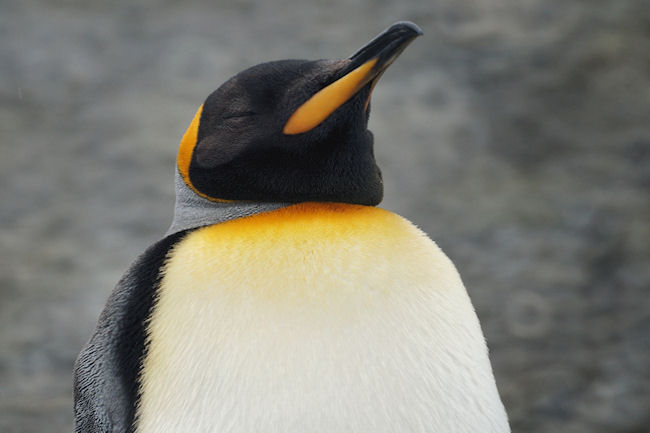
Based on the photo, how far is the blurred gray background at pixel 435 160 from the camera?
2900 millimetres

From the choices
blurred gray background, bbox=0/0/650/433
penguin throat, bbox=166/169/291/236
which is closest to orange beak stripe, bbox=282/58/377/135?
penguin throat, bbox=166/169/291/236

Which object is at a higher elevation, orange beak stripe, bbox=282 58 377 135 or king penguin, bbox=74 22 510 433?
orange beak stripe, bbox=282 58 377 135

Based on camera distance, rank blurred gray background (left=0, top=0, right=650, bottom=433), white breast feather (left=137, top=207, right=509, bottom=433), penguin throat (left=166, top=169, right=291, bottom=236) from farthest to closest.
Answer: blurred gray background (left=0, top=0, right=650, bottom=433)
penguin throat (left=166, top=169, right=291, bottom=236)
white breast feather (left=137, top=207, right=509, bottom=433)

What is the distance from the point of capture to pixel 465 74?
15.2 ft

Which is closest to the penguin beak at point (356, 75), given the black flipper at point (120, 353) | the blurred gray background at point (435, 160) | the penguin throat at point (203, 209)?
the penguin throat at point (203, 209)

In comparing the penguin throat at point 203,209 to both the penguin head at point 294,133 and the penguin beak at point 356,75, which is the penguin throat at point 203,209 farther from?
the penguin beak at point 356,75

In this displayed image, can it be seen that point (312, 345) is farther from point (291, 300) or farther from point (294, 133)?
point (294, 133)

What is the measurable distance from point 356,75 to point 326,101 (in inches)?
2.3

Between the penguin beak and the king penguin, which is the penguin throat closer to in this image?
the king penguin

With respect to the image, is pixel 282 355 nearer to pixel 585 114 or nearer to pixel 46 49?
pixel 585 114

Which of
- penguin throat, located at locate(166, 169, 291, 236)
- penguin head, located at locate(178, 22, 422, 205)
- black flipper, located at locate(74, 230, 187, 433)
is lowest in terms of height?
black flipper, located at locate(74, 230, 187, 433)

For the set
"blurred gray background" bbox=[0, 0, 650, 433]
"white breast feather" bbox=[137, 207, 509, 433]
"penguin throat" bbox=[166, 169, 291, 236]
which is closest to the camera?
"white breast feather" bbox=[137, 207, 509, 433]

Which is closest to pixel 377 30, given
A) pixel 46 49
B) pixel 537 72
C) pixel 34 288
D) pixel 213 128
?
pixel 537 72

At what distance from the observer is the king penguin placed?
96cm
